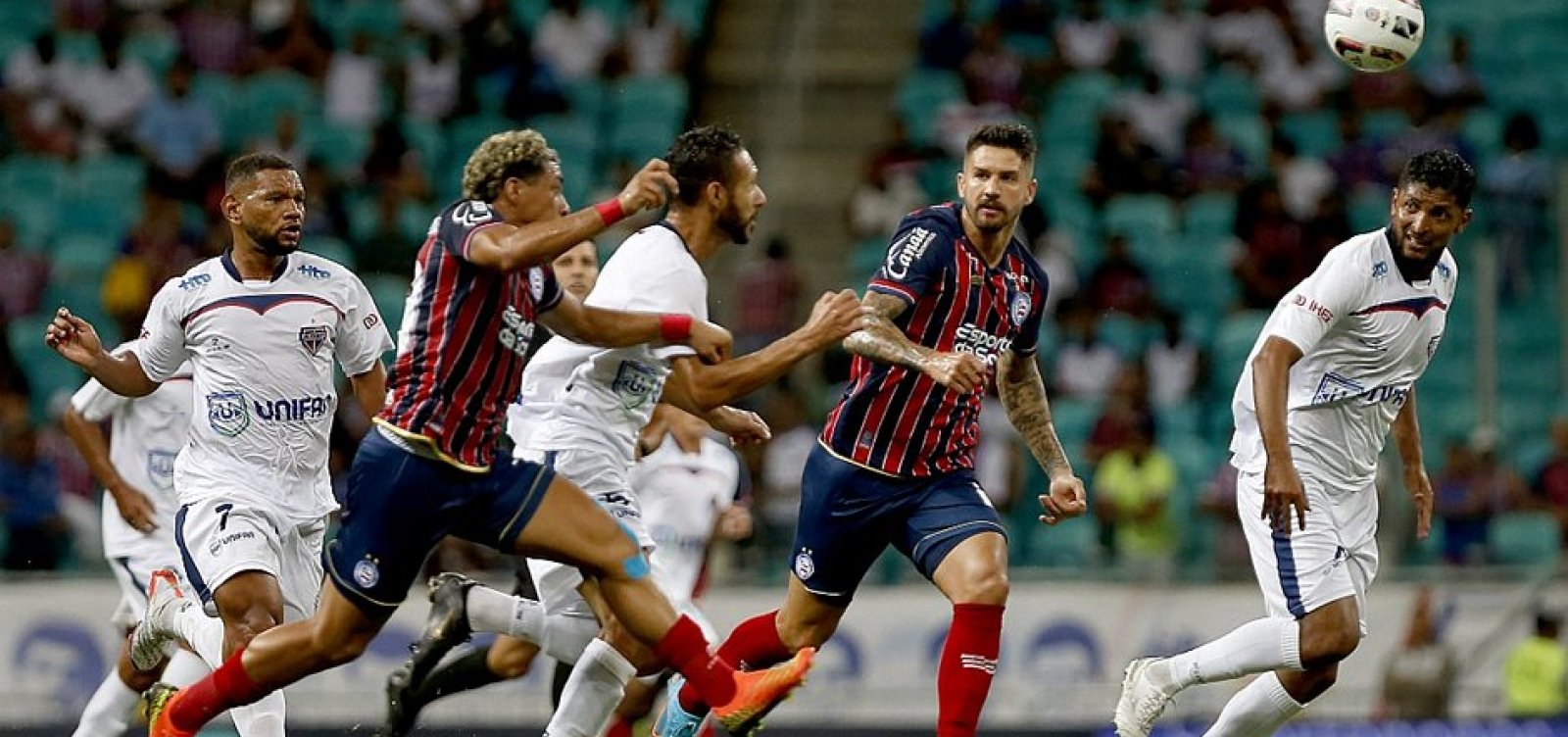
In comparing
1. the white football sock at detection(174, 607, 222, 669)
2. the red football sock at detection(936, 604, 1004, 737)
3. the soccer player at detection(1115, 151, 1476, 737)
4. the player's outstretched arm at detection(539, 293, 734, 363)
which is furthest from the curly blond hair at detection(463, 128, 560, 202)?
the soccer player at detection(1115, 151, 1476, 737)

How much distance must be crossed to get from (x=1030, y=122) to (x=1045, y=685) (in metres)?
6.66

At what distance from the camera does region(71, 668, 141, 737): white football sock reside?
38.0ft

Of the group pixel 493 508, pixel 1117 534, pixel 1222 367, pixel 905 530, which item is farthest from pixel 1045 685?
pixel 493 508

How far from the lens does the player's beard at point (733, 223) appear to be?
9969 millimetres

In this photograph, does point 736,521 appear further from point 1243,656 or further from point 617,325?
point 617,325

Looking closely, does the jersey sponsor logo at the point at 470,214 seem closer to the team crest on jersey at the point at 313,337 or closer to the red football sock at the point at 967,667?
the team crest on jersey at the point at 313,337

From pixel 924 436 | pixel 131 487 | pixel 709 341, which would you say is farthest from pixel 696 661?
pixel 131 487

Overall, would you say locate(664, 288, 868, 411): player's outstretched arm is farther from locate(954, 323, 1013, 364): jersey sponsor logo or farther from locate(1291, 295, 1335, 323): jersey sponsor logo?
locate(1291, 295, 1335, 323): jersey sponsor logo

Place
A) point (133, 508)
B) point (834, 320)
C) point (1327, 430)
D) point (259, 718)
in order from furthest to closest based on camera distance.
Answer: point (133, 508), point (1327, 430), point (259, 718), point (834, 320)

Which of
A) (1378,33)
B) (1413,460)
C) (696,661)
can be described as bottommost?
(696,661)

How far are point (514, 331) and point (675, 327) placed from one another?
0.58m

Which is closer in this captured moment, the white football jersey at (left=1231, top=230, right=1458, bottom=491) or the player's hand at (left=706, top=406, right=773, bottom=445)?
the white football jersey at (left=1231, top=230, right=1458, bottom=491)

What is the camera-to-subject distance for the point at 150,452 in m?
12.0

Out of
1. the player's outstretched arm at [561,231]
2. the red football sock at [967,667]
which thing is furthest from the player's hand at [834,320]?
the red football sock at [967,667]
